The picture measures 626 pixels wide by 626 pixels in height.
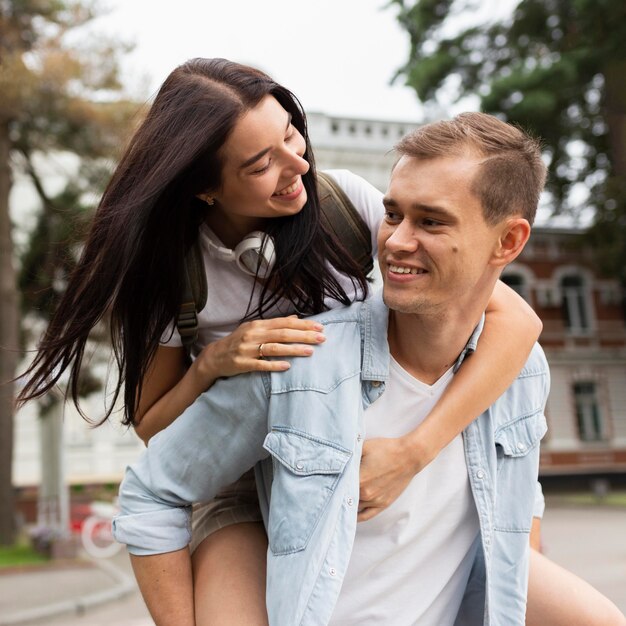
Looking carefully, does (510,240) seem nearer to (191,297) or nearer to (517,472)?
(517,472)

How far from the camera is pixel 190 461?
2.28 meters

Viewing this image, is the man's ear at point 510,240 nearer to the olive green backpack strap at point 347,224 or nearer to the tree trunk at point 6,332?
the olive green backpack strap at point 347,224

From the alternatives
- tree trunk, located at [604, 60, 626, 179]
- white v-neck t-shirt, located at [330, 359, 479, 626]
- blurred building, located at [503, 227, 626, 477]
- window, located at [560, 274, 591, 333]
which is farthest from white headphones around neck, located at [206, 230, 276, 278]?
window, located at [560, 274, 591, 333]

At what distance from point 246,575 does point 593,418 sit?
31887mm

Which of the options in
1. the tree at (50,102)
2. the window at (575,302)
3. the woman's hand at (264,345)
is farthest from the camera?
the window at (575,302)

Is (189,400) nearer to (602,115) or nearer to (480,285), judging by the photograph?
(480,285)

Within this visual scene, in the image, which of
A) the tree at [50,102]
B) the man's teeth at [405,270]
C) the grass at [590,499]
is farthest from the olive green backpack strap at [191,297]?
the grass at [590,499]

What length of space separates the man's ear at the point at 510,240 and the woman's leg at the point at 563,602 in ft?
2.66

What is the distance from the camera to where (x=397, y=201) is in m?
2.24

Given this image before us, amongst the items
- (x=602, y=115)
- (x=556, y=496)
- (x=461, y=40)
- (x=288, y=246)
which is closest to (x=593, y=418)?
(x=556, y=496)

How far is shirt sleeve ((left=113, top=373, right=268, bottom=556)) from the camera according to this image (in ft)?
7.43

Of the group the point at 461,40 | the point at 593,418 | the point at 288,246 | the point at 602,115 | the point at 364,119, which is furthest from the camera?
the point at 593,418

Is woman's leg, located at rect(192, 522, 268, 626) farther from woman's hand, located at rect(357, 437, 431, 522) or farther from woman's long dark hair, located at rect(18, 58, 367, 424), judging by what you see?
woman's long dark hair, located at rect(18, 58, 367, 424)

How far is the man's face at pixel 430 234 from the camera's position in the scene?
7.25 ft
